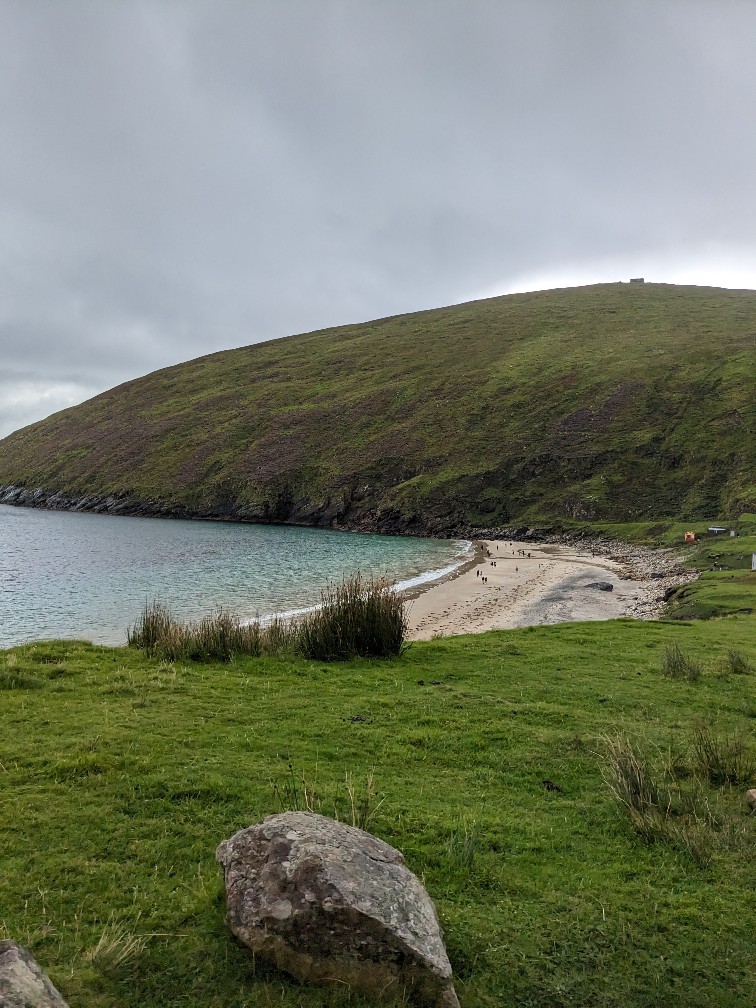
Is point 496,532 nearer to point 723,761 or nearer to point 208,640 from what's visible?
point 208,640

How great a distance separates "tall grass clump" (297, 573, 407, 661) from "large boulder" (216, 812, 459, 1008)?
8.67 meters

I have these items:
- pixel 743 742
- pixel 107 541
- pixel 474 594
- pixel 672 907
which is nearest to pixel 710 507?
pixel 474 594

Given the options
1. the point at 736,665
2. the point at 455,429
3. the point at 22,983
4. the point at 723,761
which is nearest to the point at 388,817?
the point at 22,983

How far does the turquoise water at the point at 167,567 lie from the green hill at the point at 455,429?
35.8 ft

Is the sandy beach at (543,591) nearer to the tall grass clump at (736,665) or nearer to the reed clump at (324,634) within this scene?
the reed clump at (324,634)

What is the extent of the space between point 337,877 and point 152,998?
4.25 ft

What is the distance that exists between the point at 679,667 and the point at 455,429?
76863 millimetres

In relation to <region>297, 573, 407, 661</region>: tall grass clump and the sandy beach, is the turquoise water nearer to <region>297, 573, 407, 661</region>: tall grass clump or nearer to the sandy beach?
the sandy beach

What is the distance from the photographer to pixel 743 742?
8.43 metres

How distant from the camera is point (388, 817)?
6.19 m

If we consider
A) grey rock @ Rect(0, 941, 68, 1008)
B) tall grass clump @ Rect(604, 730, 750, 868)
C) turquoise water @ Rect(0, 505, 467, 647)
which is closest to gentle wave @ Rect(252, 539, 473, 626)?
turquoise water @ Rect(0, 505, 467, 647)

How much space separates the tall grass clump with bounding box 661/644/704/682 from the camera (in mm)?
11891

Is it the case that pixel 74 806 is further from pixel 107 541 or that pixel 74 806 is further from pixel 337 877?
pixel 107 541

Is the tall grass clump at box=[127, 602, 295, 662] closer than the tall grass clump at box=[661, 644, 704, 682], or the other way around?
the tall grass clump at box=[661, 644, 704, 682]
